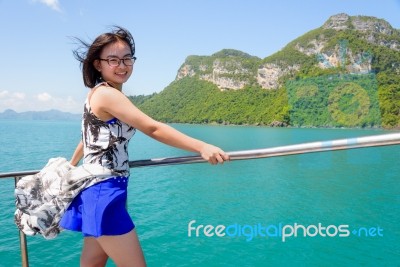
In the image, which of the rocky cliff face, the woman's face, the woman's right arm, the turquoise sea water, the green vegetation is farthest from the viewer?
the green vegetation

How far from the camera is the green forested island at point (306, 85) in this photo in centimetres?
5353

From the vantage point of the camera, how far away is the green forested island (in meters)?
53.5

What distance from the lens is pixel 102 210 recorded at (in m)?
1.20

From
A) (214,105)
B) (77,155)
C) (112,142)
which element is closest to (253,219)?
(77,155)

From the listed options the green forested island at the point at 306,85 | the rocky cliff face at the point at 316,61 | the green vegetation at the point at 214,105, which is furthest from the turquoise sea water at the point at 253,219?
the green vegetation at the point at 214,105

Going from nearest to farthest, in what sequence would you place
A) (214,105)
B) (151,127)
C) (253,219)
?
1. (151,127)
2. (253,219)
3. (214,105)

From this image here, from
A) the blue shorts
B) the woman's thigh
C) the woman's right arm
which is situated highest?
the woman's right arm

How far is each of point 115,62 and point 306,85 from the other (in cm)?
6198

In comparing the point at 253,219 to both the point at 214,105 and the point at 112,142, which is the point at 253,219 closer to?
the point at 112,142

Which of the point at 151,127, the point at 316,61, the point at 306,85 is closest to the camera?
the point at 151,127

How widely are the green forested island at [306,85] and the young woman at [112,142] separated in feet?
159

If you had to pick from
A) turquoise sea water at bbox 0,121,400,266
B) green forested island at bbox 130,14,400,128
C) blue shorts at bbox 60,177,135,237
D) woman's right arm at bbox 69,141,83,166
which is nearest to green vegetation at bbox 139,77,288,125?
green forested island at bbox 130,14,400,128

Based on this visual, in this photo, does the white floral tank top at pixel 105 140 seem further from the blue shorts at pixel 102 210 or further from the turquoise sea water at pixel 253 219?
the turquoise sea water at pixel 253 219

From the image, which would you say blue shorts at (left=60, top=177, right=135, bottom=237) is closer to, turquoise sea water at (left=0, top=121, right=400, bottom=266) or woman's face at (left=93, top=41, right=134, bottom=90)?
woman's face at (left=93, top=41, right=134, bottom=90)
